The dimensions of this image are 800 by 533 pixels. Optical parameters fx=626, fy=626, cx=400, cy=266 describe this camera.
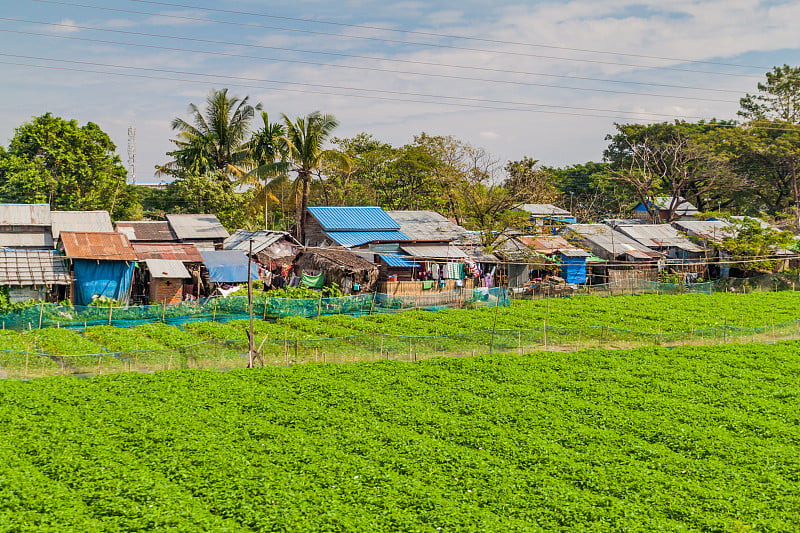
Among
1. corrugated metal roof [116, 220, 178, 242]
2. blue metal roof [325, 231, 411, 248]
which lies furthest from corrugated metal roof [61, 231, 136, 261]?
blue metal roof [325, 231, 411, 248]

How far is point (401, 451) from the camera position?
16.7 m

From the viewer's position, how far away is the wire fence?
22453 millimetres

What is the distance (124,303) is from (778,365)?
1273 inches

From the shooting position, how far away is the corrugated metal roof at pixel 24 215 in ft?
119

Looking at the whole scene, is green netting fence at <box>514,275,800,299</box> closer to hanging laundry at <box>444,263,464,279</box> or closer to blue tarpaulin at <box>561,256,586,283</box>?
blue tarpaulin at <box>561,256,586,283</box>

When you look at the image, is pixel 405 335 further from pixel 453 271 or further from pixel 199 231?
pixel 199 231

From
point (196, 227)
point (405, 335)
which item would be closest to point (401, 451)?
point (405, 335)

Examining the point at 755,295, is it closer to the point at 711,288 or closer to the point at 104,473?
the point at 711,288

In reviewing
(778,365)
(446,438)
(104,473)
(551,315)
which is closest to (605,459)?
(446,438)

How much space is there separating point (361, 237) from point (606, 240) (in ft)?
69.9

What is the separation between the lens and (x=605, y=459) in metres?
16.3

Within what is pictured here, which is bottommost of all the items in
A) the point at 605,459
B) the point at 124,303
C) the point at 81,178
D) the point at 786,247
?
the point at 605,459

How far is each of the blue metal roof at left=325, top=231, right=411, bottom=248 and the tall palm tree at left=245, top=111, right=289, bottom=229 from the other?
5.35 m

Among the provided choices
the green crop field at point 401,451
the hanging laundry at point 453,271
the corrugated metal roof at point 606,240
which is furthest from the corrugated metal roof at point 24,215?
the corrugated metal roof at point 606,240
